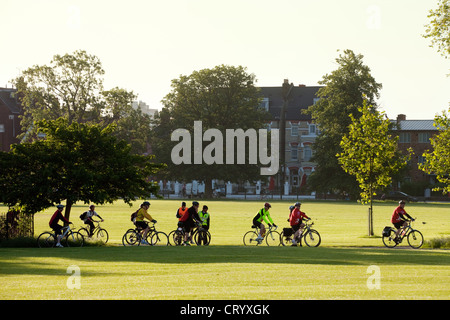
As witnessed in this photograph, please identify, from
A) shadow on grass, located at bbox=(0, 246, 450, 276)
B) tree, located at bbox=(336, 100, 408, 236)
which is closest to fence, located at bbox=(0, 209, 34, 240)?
shadow on grass, located at bbox=(0, 246, 450, 276)

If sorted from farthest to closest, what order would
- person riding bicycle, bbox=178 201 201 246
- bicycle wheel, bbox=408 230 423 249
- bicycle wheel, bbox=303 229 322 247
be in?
bicycle wheel, bbox=408 230 423 249, person riding bicycle, bbox=178 201 201 246, bicycle wheel, bbox=303 229 322 247

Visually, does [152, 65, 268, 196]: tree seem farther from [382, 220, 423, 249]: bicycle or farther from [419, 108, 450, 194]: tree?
[382, 220, 423, 249]: bicycle

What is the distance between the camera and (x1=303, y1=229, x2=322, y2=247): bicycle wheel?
2644cm

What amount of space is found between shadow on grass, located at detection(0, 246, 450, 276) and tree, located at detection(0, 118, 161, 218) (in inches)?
139

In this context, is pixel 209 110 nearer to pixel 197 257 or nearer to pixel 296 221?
pixel 296 221

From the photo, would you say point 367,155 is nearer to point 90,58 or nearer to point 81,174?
point 81,174

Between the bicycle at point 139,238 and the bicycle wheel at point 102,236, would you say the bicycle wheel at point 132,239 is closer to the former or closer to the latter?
the bicycle at point 139,238

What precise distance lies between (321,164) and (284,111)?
1092 inches

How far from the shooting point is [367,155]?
3781 centimetres

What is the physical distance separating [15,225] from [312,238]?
38.8 ft

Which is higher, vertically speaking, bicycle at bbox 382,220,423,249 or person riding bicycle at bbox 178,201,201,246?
person riding bicycle at bbox 178,201,201,246

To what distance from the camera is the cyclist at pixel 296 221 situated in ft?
85.5

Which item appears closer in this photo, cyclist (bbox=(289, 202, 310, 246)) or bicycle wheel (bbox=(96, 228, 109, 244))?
cyclist (bbox=(289, 202, 310, 246))
